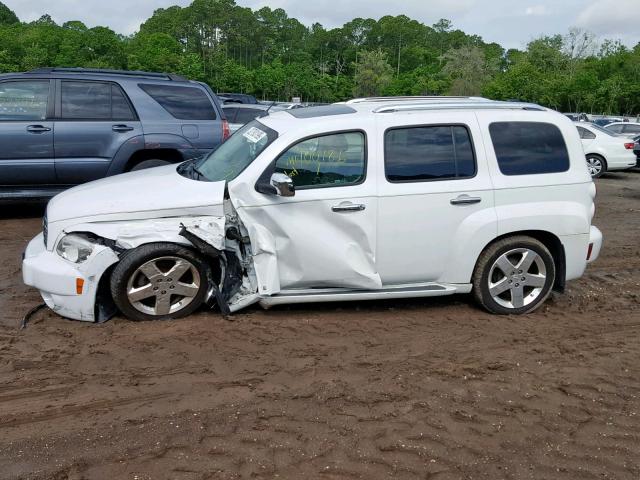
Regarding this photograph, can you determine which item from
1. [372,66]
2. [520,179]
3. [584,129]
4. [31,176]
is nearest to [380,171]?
[520,179]

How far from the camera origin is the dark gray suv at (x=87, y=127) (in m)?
8.20

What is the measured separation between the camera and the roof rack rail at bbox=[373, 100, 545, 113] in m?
5.43

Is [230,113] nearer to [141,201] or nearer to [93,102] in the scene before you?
[93,102]

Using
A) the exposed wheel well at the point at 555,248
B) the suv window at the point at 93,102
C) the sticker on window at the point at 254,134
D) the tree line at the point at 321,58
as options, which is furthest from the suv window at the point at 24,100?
the tree line at the point at 321,58

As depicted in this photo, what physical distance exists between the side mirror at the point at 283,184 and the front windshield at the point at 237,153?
1.28 ft

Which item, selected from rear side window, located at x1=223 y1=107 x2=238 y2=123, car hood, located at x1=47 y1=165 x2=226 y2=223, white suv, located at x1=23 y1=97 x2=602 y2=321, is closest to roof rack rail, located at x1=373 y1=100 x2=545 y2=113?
white suv, located at x1=23 y1=97 x2=602 y2=321

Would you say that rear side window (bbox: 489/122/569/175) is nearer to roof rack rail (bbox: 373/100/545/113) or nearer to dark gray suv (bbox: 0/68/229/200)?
roof rack rail (bbox: 373/100/545/113)

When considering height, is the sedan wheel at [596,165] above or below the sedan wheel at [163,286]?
above

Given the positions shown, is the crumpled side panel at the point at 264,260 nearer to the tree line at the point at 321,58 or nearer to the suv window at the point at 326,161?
the suv window at the point at 326,161

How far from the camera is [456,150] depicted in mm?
5363

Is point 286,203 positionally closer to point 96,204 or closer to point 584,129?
point 96,204

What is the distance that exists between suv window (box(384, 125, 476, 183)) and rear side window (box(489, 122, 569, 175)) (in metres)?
0.28

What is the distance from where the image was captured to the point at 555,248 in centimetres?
562

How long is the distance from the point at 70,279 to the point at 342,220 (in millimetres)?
2081
